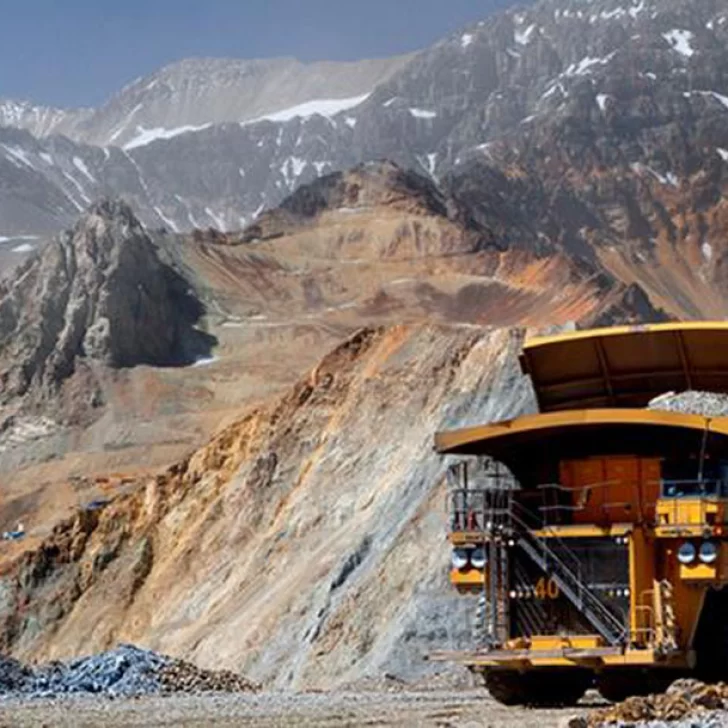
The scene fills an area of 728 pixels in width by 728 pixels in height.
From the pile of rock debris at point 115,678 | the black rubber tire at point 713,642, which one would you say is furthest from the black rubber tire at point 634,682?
the pile of rock debris at point 115,678

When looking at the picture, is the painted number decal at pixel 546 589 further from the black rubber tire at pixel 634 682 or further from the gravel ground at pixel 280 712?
the gravel ground at pixel 280 712

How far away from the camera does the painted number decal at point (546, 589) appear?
2194 centimetres

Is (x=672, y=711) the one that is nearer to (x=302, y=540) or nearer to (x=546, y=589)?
(x=546, y=589)

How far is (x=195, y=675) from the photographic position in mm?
28656

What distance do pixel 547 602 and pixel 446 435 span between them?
225cm

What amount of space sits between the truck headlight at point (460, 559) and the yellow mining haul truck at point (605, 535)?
1 cm

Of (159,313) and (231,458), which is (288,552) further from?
(159,313)

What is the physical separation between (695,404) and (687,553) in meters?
1.94

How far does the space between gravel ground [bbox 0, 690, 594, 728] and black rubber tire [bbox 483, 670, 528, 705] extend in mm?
160

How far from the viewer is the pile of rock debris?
26844 mm

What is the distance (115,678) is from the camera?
28078 millimetres

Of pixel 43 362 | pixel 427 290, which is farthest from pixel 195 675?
pixel 427 290

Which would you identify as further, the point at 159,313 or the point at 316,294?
the point at 316,294

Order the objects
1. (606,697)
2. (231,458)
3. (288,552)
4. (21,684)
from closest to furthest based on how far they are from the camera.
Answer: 1. (606,697)
2. (21,684)
3. (288,552)
4. (231,458)
